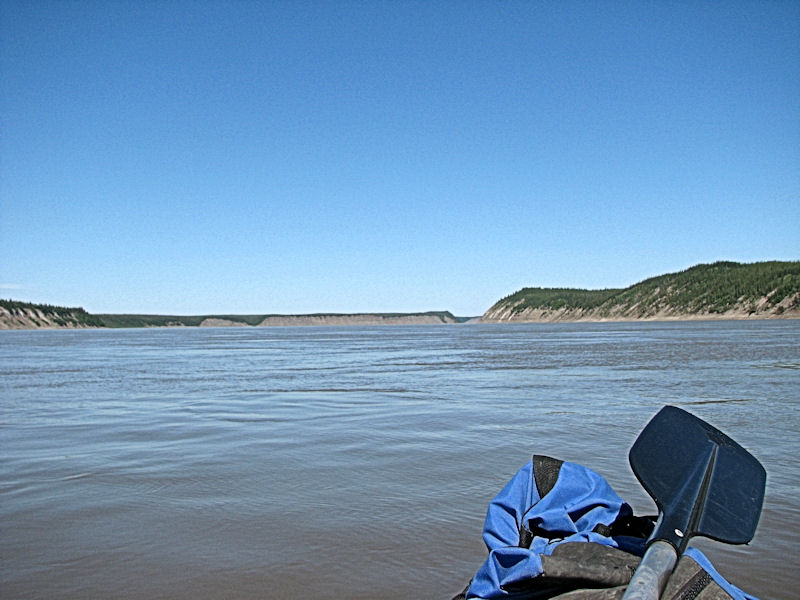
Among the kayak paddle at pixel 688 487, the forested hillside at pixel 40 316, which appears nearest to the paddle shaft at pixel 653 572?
the kayak paddle at pixel 688 487

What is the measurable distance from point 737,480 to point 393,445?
506 centimetres

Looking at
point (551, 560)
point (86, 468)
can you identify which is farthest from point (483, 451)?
point (551, 560)

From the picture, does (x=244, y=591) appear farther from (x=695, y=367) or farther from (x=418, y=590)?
(x=695, y=367)

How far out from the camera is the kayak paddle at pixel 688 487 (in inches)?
93.8

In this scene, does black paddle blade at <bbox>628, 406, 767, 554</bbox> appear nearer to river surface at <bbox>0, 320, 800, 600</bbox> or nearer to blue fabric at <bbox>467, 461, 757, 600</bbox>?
blue fabric at <bbox>467, 461, 757, 600</bbox>

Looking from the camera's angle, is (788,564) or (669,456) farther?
(788,564)

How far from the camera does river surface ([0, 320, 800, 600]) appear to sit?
3842 mm

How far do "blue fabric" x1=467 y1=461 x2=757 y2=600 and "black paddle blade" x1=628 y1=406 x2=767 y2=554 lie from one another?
0.14 metres

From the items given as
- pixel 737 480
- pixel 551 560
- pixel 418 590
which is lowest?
pixel 418 590

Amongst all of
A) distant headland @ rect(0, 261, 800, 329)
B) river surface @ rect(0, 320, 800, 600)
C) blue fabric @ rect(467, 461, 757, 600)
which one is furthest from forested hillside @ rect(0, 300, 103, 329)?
blue fabric @ rect(467, 461, 757, 600)

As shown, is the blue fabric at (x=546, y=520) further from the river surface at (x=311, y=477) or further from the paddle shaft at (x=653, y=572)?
the river surface at (x=311, y=477)

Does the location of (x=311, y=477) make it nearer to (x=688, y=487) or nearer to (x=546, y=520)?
(x=546, y=520)

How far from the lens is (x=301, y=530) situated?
461cm

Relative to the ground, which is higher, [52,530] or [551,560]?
[551,560]
